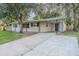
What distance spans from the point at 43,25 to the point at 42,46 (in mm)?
326

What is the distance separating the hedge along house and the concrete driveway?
105mm

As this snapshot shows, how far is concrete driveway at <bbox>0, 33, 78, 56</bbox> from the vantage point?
424 centimetres

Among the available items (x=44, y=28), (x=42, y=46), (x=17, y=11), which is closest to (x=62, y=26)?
(x=44, y=28)

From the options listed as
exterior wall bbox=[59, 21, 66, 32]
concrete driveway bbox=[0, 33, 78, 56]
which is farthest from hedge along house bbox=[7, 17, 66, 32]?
concrete driveway bbox=[0, 33, 78, 56]

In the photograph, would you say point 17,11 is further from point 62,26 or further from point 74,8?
point 74,8

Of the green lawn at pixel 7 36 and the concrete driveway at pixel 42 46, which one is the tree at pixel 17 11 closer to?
the green lawn at pixel 7 36

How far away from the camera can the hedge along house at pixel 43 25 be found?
4.36 meters

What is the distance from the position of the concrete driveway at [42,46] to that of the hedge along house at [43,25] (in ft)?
0.34

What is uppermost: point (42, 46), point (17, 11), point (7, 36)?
point (17, 11)

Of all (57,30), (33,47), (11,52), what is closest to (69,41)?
(57,30)

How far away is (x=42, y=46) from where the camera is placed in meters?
4.30

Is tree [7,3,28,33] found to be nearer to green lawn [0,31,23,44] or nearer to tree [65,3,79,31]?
green lawn [0,31,23,44]

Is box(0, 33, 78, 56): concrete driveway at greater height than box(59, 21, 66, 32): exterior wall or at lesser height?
lesser

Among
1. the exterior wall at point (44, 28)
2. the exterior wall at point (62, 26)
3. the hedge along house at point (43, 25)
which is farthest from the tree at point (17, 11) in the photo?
the exterior wall at point (62, 26)
